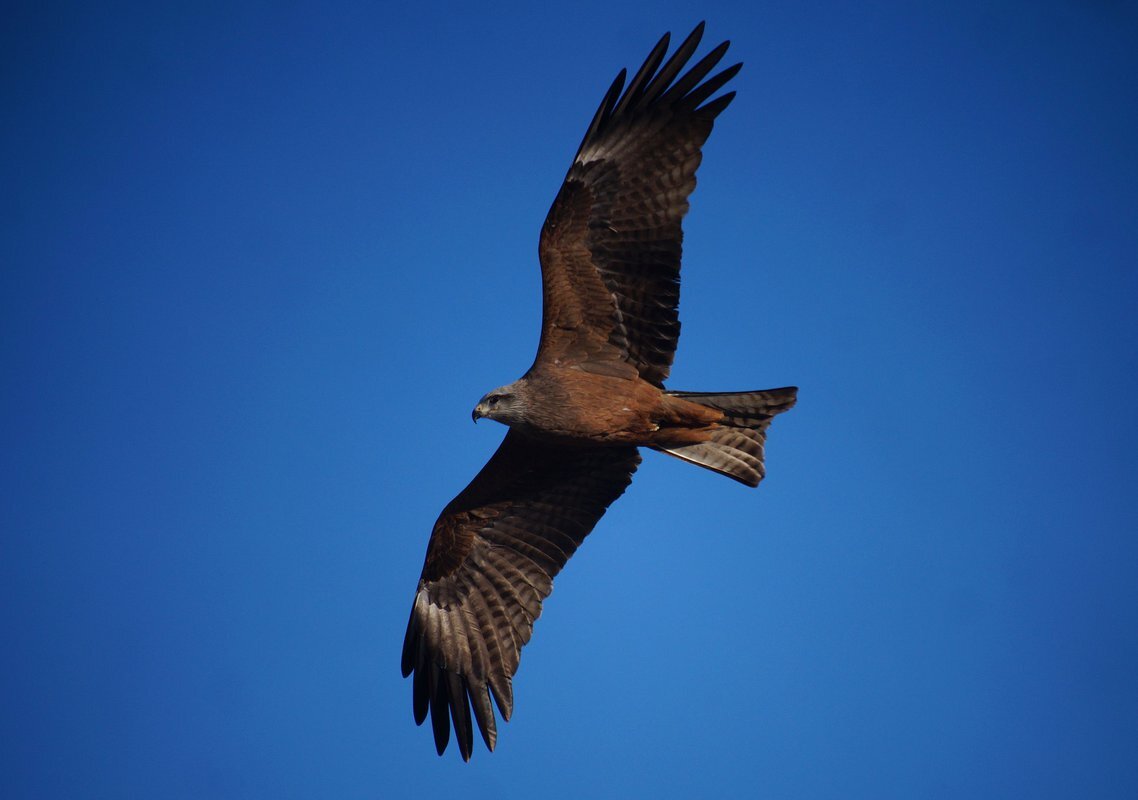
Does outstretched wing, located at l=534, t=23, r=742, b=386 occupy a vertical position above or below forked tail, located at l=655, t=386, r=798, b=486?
above

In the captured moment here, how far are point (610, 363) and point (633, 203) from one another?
1121 mm

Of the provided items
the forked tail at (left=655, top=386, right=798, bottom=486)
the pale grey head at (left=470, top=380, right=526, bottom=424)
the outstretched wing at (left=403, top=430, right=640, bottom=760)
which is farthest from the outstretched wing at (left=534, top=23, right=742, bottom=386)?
the outstretched wing at (left=403, top=430, right=640, bottom=760)

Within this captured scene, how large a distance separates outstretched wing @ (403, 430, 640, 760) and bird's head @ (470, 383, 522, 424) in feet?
2.19

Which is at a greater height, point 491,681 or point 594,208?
point 594,208

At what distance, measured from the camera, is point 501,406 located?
6730 millimetres

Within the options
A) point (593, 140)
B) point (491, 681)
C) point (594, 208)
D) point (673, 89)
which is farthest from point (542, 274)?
point (491, 681)

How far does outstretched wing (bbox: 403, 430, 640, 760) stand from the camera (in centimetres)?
746

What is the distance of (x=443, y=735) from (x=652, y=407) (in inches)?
116

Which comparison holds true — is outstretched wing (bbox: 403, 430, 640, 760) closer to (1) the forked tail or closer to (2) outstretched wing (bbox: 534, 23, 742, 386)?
(1) the forked tail

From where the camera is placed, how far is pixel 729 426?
714 cm

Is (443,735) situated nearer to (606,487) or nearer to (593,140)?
(606,487)

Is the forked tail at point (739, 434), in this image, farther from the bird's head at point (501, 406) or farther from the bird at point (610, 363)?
the bird's head at point (501, 406)

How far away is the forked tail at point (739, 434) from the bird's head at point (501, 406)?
114 cm

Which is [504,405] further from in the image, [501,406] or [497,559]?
Result: [497,559]
